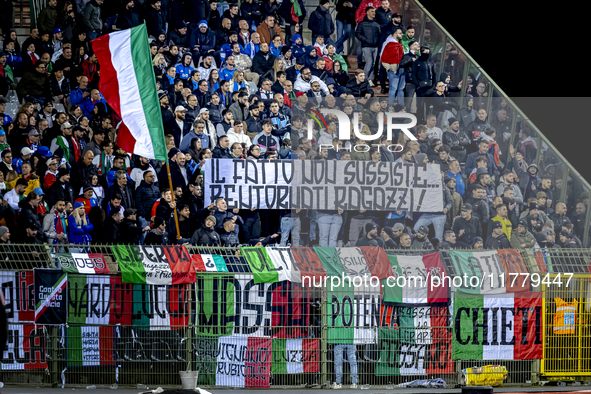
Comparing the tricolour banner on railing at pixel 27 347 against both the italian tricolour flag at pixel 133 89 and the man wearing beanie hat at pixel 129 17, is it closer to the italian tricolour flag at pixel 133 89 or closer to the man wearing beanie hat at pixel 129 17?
the italian tricolour flag at pixel 133 89

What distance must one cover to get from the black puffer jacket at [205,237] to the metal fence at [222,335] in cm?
147

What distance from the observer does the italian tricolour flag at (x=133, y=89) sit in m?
14.5

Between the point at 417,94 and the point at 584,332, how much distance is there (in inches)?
322

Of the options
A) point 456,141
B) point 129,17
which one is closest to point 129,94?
point 129,17

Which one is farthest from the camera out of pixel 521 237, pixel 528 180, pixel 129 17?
pixel 129 17

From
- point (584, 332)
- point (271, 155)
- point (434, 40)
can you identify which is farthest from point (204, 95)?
point (584, 332)

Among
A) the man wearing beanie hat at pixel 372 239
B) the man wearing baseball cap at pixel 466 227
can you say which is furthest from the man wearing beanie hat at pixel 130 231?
the man wearing baseball cap at pixel 466 227

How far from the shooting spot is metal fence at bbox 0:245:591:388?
11.7 meters

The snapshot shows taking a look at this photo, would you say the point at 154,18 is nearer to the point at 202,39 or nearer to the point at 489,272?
the point at 202,39

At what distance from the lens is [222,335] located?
11.9 m

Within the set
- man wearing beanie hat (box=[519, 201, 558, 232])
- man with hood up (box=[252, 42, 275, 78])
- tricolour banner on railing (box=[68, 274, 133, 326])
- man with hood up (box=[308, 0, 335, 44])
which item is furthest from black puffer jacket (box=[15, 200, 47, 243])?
man wearing beanie hat (box=[519, 201, 558, 232])

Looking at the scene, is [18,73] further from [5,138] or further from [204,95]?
[204,95]

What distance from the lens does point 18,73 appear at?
57.2ft

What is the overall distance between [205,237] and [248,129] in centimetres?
385
